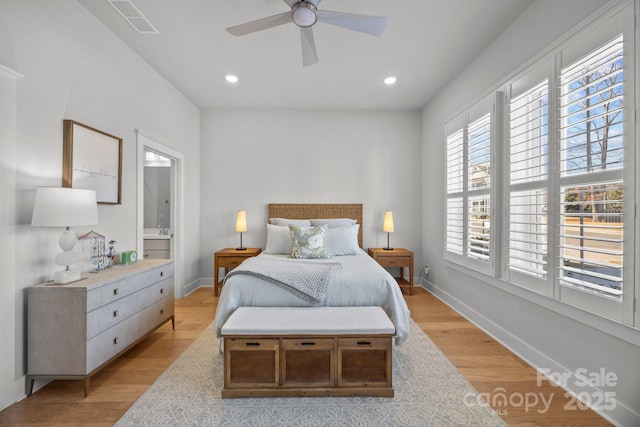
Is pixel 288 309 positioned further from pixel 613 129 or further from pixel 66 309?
pixel 613 129

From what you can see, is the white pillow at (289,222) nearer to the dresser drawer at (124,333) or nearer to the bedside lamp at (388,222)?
the bedside lamp at (388,222)

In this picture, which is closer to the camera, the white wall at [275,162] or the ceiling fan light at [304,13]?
the ceiling fan light at [304,13]

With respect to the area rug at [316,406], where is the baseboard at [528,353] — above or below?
above

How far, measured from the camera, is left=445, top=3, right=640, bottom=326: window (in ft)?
5.30

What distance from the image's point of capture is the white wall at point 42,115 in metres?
1.80

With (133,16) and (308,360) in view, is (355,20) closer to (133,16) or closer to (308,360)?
(133,16)

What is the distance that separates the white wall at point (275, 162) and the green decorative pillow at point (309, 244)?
119 centimetres

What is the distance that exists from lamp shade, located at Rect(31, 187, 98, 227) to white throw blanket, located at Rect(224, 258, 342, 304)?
1.14 metres

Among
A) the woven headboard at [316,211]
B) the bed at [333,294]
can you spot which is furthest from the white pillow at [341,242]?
the bed at [333,294]

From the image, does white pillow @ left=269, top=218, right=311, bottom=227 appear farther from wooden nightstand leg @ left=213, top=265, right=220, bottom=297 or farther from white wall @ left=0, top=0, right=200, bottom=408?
white wall @ left=0, top=0, right=200, bottom=408

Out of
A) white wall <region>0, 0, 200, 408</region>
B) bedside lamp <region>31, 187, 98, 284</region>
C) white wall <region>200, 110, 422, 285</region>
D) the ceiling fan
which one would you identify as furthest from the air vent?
white wall <region>200, 110, 422, 285</region>

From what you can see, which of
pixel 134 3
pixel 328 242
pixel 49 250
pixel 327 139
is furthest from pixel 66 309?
pixel 327 139

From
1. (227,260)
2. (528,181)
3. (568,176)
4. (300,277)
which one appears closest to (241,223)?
(227,260)

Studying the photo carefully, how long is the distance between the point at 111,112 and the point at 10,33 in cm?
91
